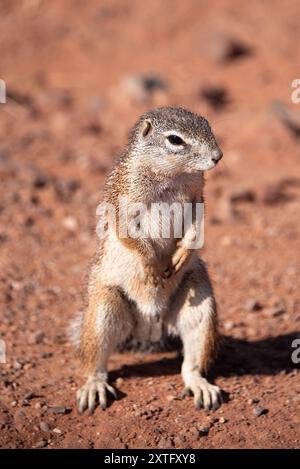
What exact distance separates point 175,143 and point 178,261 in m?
0.87

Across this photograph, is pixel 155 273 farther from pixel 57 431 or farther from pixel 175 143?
pixel 57 431

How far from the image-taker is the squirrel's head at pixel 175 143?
527 cm

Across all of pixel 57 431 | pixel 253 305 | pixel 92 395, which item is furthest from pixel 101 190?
pixel 57 431

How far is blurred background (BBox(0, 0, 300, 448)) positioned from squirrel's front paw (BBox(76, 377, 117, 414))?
0.11 metres

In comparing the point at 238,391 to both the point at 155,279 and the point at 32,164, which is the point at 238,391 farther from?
the point at 32,164

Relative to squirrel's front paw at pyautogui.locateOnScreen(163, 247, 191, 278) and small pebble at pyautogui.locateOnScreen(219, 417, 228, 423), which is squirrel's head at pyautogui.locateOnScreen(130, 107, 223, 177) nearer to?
squirrel's front paw at pyautogui.locateOnScreen(163, 247, 191, 278)

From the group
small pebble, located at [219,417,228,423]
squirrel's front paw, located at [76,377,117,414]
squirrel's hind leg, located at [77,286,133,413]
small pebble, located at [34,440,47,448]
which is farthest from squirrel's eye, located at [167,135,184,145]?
small pebble, located at [34,440,47,448]

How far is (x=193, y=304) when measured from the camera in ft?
18.8

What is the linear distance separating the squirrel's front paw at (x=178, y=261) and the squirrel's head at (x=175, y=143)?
0.58 meters

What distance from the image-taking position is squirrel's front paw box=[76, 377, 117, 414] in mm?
5511

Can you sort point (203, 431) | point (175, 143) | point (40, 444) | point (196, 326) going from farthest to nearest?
point (196, 326) → point (175, 143) → point (203, 431) → point (40, 444)

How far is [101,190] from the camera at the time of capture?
9062 millimetres

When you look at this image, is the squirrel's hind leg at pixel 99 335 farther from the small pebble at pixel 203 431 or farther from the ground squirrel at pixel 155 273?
the small pebble at pixel 203 431

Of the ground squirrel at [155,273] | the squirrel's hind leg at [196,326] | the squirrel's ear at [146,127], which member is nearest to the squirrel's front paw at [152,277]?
the ground squirrel at [155,273]
